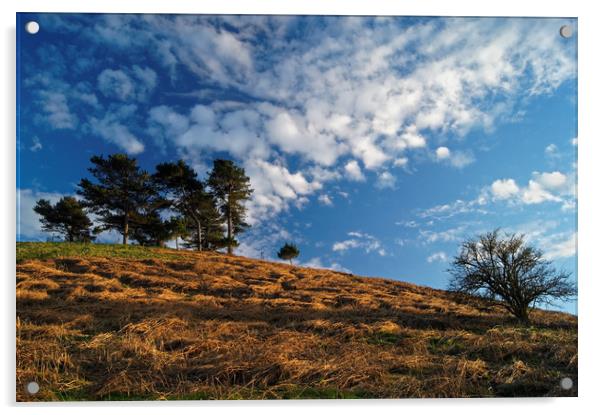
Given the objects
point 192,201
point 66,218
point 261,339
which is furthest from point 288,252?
point 66,218

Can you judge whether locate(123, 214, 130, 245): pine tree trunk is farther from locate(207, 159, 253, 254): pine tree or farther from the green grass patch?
locate(207, 159, 253, 254): pine tree

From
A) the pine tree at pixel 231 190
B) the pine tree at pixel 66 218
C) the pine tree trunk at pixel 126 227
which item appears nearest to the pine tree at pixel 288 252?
the pine tree at pixel 231 190

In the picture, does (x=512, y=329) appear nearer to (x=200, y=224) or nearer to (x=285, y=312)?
(x=285, y=312)

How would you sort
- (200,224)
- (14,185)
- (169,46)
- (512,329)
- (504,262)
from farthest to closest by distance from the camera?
(200,224) → (504,262) → (512,329) → (169,46) → (14,185)

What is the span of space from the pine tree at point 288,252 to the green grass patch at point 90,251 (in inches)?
180

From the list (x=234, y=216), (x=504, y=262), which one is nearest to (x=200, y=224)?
(x=234, y=216)

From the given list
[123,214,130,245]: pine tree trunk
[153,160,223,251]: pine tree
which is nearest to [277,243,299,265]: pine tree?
[153,160,223,251]: pine tree

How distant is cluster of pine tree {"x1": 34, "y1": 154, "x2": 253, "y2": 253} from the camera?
24.2ft

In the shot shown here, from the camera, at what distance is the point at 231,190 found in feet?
26.8

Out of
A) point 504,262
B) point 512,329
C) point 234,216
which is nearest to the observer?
point 512,329

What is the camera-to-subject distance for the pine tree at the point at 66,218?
6.48 meters

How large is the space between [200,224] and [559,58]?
10.1m

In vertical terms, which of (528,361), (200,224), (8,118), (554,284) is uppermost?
(8,118)

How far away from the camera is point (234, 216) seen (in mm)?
9352
